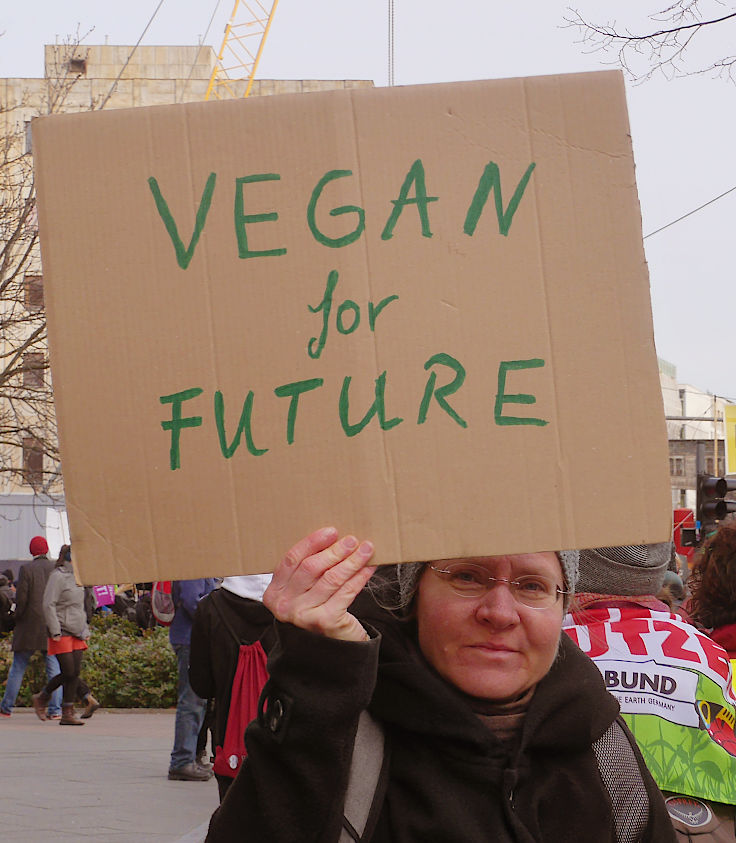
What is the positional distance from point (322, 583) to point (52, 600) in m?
11.6

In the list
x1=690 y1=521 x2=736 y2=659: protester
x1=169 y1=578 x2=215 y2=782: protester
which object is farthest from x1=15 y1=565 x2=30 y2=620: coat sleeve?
x1=690 y1=521 x2=736 y2=659: protester

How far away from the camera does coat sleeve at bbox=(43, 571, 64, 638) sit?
13000 millimetres

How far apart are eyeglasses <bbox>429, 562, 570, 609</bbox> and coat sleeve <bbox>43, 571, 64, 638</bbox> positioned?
442 inches

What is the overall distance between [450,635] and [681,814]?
88 centimetres

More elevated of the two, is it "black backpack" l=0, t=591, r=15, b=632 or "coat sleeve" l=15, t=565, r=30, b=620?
"coat sleeve" l=15, t=565, r=30, b=620

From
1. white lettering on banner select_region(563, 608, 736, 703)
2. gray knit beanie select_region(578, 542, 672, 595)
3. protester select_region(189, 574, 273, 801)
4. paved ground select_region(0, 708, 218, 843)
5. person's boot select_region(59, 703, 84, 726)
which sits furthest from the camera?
person's boot select_region(59, 703, 84, 726)

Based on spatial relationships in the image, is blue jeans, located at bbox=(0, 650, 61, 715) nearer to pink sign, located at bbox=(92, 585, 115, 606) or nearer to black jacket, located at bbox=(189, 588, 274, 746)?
pink sign, located at bbox=(92, 585, 115, 606)

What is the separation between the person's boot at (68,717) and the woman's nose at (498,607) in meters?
11.6

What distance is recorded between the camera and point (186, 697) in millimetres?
8727

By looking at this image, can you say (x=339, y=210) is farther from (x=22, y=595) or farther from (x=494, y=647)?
(x=22, y=595)

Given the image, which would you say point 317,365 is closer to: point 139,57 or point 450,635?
point 450,635

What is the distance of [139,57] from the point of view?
179 ft

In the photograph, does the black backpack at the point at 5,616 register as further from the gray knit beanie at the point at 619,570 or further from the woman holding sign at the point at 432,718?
the woman holding sign at the point at 432,718

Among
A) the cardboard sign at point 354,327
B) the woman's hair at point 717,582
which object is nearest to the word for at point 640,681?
the cardboard sign at point 354,327
